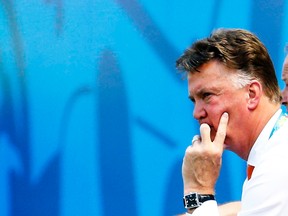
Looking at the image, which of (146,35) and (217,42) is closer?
(217,42)

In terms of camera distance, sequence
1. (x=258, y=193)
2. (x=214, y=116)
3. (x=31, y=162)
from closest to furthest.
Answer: (x=258, y=193), (x=214, y=116), (x=31, y=162)

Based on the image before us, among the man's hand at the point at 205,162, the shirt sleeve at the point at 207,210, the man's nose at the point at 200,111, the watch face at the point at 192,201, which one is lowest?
the shirt sleeve at the point at 207,210

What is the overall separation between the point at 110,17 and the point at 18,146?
801 millimetres

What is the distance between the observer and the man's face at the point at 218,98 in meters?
1.94

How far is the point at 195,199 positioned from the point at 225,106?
0.29 metres

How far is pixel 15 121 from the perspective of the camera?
11.2ft

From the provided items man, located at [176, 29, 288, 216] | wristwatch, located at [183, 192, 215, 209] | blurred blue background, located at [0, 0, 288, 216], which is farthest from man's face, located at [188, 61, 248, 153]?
blurred blue background, located at [0, 0, 288, 216]

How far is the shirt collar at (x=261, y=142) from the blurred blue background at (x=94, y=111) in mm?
1578

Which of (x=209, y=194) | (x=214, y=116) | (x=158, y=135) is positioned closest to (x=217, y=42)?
(x=214, y=116)

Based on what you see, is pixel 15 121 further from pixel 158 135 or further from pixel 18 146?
pixel 158 135

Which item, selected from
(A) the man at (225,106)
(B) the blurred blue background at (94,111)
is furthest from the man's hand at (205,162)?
(B) the blurred blue background at (94,111)

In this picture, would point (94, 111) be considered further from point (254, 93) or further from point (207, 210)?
point (207, 210)

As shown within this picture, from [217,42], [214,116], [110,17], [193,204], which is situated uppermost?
[110,17]

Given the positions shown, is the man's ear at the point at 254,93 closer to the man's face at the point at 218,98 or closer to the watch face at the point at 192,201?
the man's face at the point at 218,98
